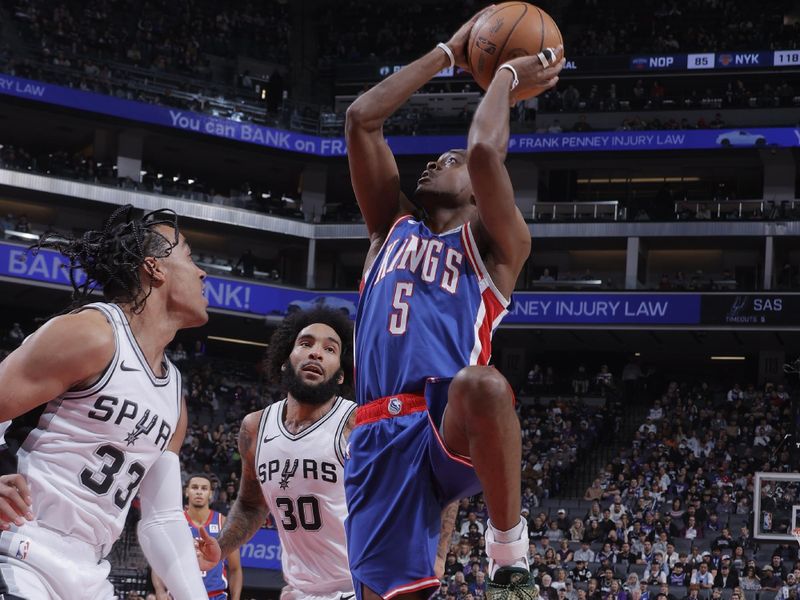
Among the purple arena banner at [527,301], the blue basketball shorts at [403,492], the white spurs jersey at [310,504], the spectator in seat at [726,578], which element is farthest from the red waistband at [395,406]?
the purple arena banner at [527,301]

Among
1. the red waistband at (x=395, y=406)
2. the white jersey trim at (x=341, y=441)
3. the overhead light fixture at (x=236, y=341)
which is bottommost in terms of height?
the white jersey trim at (x=341, y=441)

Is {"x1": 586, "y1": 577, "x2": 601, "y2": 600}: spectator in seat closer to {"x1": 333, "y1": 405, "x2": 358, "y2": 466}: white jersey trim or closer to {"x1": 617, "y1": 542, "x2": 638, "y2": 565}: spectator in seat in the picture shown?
{"x1": 617, "y1": 542, "x2": 638, "y2": 565}: spectator in seat

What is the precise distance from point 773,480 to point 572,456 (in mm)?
9602

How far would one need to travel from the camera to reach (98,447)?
3.95m

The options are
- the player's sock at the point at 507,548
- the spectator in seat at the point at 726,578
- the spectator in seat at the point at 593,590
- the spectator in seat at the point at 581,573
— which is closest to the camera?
the player's sock at the point at 507,548

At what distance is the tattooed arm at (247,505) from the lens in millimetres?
6623

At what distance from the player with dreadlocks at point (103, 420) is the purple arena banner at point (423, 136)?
28144 millimetres

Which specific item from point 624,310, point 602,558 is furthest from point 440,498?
point 624,310

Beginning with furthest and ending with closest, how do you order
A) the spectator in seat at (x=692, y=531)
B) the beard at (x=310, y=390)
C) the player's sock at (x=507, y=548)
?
the spectator in seat at (x=692, y=531)
the beard at (x=310, y=390)
the player's sock at (x=507, y=548)

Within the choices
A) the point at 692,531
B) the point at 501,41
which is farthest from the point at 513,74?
the point at 692,531

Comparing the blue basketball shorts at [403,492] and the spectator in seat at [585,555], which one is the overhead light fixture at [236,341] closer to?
the spectator in seat at [585,555]

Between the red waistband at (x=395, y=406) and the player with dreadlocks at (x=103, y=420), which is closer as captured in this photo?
the player with dreadlocks at (x=103, y=420)

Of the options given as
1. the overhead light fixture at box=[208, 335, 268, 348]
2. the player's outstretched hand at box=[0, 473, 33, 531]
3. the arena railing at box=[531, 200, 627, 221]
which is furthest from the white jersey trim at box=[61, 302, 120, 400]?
the overhead light fixture at box=[208, 335, 268, 348]

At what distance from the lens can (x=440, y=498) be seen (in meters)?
4.23
